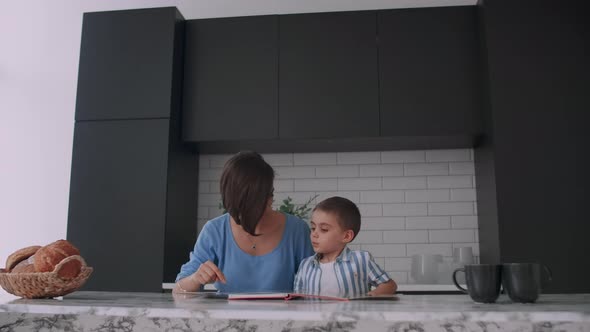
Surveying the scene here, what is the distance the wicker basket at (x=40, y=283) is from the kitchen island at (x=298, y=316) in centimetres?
3

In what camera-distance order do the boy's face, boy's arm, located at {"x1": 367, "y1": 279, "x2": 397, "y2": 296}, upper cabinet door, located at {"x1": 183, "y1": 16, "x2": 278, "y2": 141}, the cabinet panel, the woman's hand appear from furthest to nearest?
upper cabinet door, located at {"x1": 183, "y1": 16, "x2": 278, "y2": 141} → the cabinet panel → the boy's face → boy's arm, located at {"x1": 367, "y1": 279, "x2": 397, "y2": 296} → the woman's hand

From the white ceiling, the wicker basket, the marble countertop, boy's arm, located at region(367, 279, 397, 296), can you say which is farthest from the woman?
the white ceiling

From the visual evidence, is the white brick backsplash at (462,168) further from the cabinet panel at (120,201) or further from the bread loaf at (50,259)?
the bread loaf at (50,259)

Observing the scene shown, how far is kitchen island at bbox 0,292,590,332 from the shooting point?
3.14 ft

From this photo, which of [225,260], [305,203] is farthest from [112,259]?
[225,260]

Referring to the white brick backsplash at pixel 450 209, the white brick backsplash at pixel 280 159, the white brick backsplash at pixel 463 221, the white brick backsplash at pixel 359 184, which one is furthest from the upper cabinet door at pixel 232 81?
the white brick backsplash at pixel 463 221

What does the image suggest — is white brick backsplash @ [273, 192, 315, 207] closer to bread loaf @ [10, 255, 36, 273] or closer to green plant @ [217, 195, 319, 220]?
green plant @ [217, 195, 319, 220]

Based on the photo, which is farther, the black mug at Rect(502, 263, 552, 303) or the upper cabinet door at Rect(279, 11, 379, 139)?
the upper cabinet door at Rect(279, 11, 379, 139)

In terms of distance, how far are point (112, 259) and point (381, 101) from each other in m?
1.74

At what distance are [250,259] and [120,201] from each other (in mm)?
1645

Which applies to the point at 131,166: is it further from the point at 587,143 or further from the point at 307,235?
the point at 587,143

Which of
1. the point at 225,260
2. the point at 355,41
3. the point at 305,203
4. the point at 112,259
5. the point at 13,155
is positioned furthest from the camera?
the point at 13,155

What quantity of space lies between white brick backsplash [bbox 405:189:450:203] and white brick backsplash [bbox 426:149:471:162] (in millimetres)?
201

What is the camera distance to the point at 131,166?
3223 millimetres
